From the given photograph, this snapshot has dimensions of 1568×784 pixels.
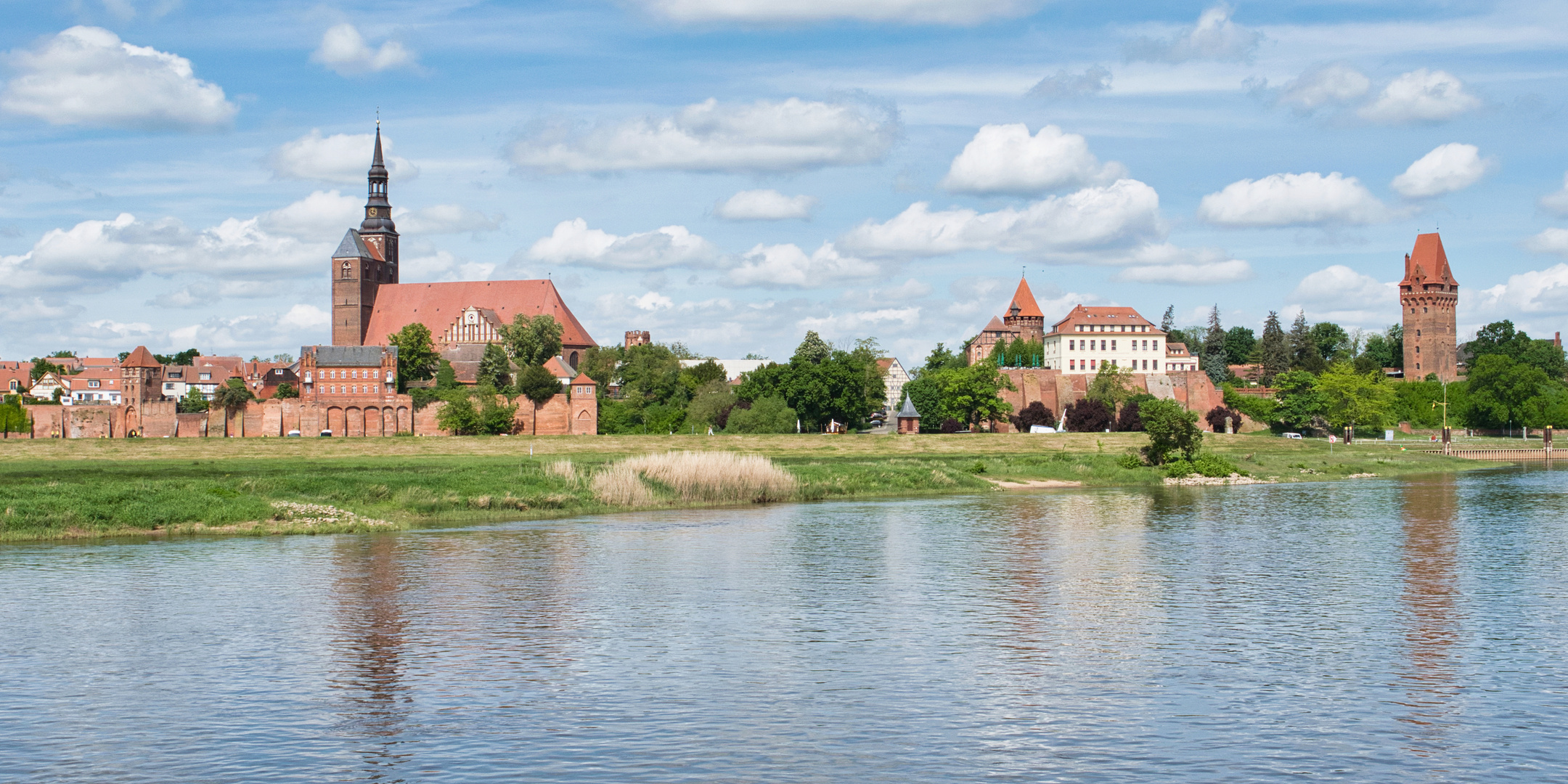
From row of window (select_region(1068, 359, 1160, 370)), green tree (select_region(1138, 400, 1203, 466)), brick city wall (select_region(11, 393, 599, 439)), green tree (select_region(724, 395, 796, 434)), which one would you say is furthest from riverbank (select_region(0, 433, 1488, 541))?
row of window (select_region(1068, 359, 1160, 370))

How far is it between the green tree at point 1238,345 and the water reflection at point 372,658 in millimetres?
121698

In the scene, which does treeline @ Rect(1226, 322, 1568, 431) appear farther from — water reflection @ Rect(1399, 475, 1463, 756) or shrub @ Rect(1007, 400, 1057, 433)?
water reflection @ Rect(1399, 475, 1463, 756)

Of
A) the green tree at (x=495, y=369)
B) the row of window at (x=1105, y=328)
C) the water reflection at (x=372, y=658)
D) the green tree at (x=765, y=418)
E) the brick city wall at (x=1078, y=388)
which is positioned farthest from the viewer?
the row of window at (x=1105, y=328)

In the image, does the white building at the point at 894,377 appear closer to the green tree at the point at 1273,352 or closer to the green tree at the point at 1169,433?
the green tree at the point at 1273,352

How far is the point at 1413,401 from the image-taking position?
103m

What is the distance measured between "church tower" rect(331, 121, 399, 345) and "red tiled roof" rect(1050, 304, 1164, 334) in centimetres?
6739

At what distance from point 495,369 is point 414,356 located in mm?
11656

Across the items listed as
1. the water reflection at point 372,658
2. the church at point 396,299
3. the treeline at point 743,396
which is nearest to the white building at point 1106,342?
the treeline at point 743,396

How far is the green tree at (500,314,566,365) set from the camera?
103812 mm

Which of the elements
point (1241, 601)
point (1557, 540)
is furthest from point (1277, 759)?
point (1557, 540)

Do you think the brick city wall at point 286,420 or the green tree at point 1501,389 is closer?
the brick city wall at point 286,420

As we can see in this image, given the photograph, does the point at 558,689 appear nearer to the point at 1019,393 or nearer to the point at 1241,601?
the point at 1241,601

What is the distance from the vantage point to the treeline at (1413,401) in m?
85.6

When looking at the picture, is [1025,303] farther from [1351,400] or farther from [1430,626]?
[1430,626]
